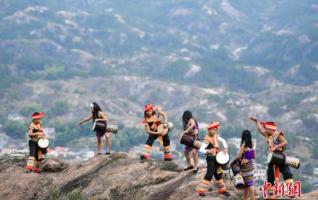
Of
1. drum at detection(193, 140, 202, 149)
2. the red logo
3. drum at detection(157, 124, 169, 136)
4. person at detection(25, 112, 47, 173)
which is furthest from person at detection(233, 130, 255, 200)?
person at detection(25, 112, 47, 173)

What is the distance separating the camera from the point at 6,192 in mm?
21719

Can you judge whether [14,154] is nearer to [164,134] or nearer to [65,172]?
[65,172]

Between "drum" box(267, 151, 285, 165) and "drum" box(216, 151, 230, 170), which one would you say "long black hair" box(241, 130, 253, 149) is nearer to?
"drum" box(267, 151, 285, 165)

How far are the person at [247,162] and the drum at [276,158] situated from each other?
555mm

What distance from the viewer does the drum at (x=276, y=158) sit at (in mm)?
15805

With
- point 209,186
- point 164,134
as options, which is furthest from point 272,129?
point 164,134

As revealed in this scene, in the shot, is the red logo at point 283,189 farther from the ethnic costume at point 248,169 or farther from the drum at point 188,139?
the drum at point 188,139

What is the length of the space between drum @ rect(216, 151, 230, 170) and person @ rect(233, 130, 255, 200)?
1.87ft

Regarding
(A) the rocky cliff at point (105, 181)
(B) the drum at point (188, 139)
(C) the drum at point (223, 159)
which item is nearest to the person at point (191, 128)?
(B) the drum at point (188, 139)

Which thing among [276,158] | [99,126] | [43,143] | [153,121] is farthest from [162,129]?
[276,158]

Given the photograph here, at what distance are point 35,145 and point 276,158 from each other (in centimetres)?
963

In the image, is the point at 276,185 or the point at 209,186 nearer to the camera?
the point at 276,185

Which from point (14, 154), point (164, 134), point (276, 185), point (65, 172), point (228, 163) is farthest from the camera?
point (14, 154)

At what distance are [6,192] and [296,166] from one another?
35.3ft
